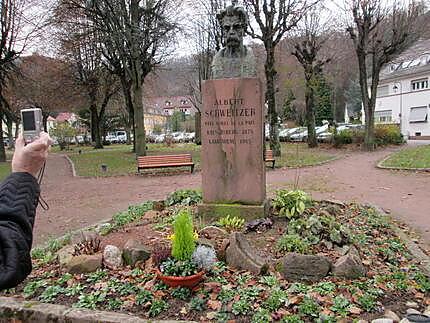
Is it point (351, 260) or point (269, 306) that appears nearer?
point (269, 306)

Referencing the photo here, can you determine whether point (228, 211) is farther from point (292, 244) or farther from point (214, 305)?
point (214, 305)

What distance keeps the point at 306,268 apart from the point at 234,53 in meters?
3.83

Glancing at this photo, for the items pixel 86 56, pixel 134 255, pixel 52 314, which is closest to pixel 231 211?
pixel 134 255

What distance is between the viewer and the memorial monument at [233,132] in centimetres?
622

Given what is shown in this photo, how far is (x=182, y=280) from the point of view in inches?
150

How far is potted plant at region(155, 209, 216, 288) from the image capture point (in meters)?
3.86

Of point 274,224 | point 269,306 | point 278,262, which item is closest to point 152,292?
point 269,306

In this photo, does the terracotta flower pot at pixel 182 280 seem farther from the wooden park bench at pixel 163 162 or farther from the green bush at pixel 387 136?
the green bush at pixel 387 136

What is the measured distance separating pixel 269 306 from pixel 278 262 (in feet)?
3.19

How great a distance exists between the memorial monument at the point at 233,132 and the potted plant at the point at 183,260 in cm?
215

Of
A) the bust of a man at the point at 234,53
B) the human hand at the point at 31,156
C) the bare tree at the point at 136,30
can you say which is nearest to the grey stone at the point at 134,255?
the bust of a man at the point at 234,53

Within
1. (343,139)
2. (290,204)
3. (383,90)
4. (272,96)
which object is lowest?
(290,204)

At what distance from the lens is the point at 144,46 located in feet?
68.0

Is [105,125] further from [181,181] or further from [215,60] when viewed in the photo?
[215,60]
